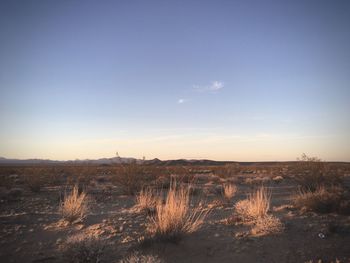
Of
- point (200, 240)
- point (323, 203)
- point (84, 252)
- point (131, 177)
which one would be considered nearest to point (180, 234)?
point (200, 240)

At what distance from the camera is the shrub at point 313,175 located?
1387cm

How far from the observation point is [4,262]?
17.3 ft

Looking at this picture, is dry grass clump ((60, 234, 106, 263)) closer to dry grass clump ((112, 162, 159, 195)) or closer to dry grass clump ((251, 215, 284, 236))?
dry grass clump ((251, 215, 284, 236))

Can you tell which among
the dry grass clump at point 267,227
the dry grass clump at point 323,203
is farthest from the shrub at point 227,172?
the dry grass clump at point 267,227

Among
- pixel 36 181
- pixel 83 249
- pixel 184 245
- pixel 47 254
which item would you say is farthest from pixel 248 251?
pixel 36 181

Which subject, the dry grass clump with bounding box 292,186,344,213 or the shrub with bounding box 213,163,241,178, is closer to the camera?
the dry grass clump with bounding box 292,186,344,213

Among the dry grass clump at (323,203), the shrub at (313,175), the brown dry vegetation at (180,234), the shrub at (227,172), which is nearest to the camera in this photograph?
the brown dry vegetation at (180,234)

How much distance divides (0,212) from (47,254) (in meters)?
6.09

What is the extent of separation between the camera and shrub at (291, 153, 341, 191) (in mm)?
13873

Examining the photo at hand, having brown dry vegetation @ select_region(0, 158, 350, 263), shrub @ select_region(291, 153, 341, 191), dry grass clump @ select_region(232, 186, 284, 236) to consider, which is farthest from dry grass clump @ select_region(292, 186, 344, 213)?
shrub @ select_region(291, 153, 341, 191)

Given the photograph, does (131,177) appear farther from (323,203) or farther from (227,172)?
(227,172)

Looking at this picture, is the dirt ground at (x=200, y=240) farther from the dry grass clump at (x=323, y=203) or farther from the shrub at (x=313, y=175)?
the shrub at (x=313, y=175)

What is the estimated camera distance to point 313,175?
14.0m

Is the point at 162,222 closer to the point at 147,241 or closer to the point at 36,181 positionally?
the point at 147,241
